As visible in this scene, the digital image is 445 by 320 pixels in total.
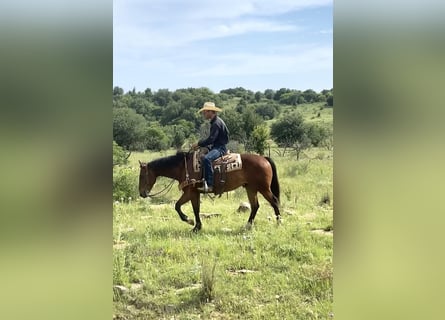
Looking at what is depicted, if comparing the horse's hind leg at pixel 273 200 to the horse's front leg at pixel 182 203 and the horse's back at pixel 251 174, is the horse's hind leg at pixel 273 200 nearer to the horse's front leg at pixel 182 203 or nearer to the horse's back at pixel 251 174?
the horse's back at pixel 251 174

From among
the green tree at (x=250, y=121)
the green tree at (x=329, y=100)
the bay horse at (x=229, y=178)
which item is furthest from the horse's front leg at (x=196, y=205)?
the green tree at (x=329, y=100)

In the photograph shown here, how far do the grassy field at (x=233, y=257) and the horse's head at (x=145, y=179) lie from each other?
0.05m

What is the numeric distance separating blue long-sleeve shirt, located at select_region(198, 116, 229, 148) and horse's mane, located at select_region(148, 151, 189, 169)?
278mm

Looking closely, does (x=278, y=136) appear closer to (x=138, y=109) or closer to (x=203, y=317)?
(x=138, y=109)

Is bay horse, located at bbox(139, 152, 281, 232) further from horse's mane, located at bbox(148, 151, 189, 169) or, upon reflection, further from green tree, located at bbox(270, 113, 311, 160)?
green tree, located at bbox(270, 113, 311, 160)

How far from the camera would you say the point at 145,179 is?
4.41 metres

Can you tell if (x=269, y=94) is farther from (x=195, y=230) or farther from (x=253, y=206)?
(x=195, y=230)

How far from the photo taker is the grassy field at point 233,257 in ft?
13.4

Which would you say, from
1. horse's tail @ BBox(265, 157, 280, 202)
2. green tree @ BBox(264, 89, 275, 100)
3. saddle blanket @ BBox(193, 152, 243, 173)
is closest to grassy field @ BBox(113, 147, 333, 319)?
horse's tail @ BBox(265, 157, 280, 202)

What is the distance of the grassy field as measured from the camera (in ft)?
13.4
